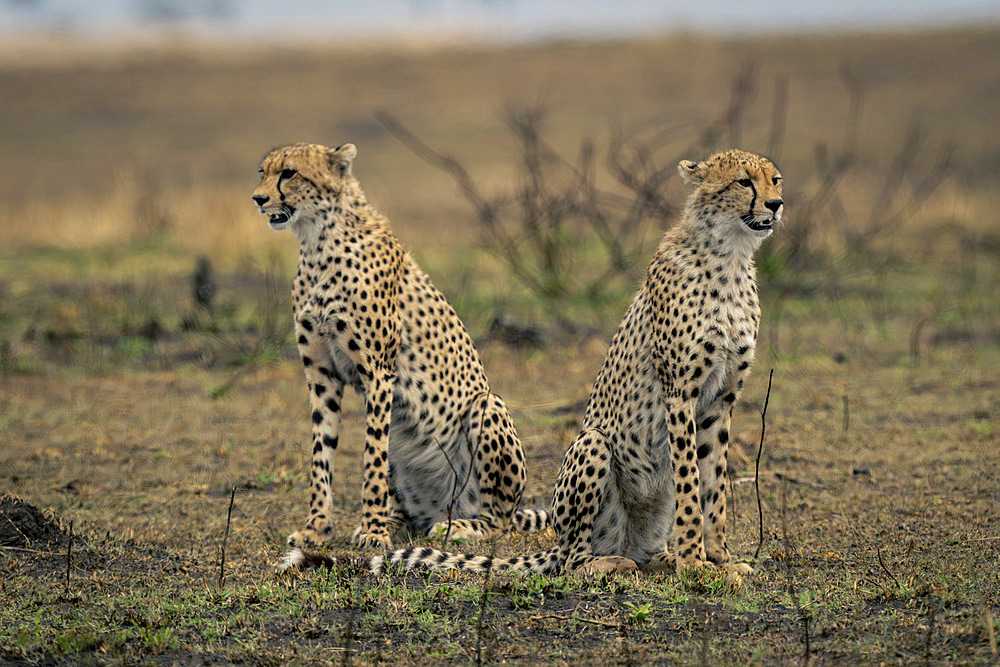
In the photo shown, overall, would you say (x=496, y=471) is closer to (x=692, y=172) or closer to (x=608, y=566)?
(x=608, y=566)

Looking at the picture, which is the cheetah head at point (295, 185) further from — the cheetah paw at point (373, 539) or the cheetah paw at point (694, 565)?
the cheetah paw at point (694, 565)

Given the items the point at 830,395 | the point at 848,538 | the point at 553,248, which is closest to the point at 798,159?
the point at 553,248

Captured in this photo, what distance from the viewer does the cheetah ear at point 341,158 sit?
487cm

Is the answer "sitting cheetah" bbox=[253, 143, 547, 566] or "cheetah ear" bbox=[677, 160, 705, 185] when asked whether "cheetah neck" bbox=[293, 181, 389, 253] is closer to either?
"sitting cheetah" bbox=[253, 143, 547, 566]

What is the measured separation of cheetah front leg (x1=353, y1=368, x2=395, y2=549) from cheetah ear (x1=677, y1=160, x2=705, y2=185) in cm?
142

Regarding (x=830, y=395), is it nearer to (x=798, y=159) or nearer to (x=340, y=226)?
(x=340, y=226)

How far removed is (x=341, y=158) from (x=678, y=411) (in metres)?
1.83

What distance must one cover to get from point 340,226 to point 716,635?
2.31 meters

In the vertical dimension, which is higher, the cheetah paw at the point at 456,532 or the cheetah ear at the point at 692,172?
the cheetah ear at the point at 692,172

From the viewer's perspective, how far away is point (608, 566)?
13.0ft

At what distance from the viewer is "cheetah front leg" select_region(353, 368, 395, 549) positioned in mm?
4676

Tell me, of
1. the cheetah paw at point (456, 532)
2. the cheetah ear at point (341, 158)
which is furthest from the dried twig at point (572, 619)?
the cheetah ear at point (341, 158)

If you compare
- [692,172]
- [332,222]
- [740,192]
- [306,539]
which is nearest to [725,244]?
[740,192]

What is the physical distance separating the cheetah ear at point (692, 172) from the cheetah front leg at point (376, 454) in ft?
4.67
